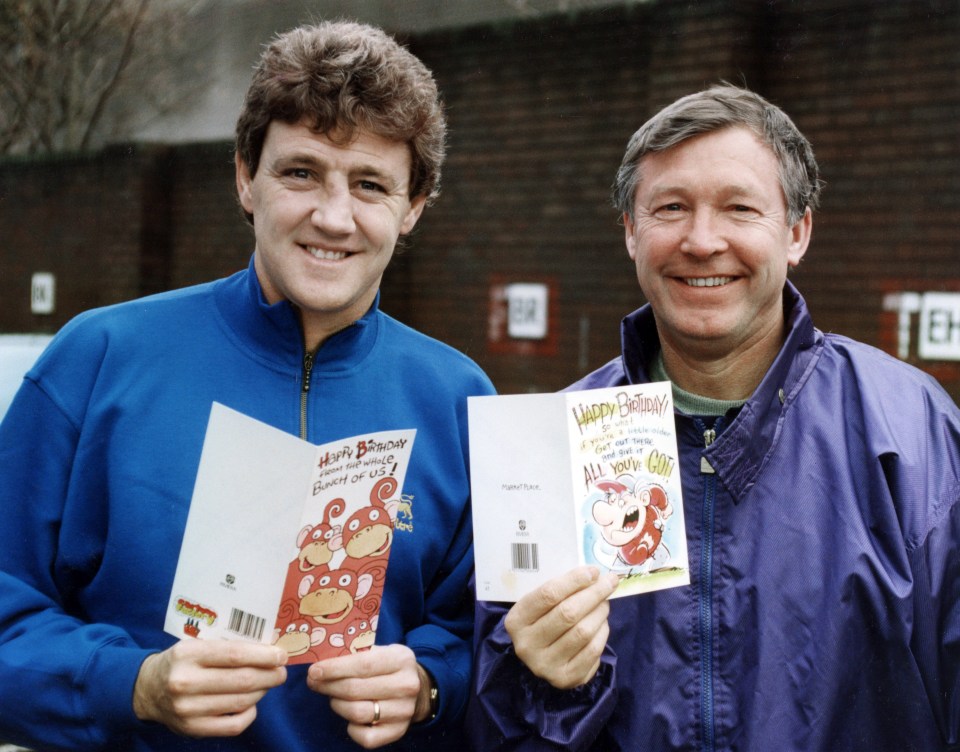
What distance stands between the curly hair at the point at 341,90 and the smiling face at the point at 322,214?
29 millimetres

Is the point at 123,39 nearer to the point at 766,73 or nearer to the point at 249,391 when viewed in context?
the point at 766,73

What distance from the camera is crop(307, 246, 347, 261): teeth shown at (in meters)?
2.07

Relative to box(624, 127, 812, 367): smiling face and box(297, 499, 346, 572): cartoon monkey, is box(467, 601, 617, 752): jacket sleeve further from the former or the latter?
box(624, 127, 812, 367): smiling face

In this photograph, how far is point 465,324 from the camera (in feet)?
27.2

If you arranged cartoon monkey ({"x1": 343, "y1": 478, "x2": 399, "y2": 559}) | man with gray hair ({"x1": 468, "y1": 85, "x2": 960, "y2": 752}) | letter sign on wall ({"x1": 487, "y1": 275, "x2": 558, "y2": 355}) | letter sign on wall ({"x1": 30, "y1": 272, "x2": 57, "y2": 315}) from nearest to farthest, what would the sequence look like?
cartoon monkey ({"x1": 343, "y1": 478, "x2": 399, "y2": 559}) < man with gray hair ({"x1": 468, "y1": 85, "x2": 960, "y2": 752}) < letter sign on wall ({"x1": 487, "y1": 275, "x2": 558, "y2": 355}) < letter sign on wall ({"x1": 30, "y1": 272, "x2": 57, "y2": 315})

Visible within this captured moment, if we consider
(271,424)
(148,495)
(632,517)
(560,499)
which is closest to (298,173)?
(271,424)

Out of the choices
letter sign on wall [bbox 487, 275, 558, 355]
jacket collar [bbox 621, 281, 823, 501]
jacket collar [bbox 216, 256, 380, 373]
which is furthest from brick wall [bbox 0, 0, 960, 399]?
jacket collar [bbox 621, 281, 823, 501]

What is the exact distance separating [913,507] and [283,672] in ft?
3.84

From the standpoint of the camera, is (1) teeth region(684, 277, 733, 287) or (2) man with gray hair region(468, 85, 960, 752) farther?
(1) teeth region(684, 277, 733, 287)

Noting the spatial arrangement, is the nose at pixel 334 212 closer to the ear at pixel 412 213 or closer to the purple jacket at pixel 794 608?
the ear at pixel 412 213

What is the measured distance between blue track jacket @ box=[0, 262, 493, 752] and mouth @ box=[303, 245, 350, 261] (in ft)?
0.38

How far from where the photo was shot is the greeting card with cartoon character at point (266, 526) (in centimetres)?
172

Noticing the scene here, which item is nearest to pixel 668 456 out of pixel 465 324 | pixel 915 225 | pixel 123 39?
pixel 915 225

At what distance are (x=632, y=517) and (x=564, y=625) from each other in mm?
250
